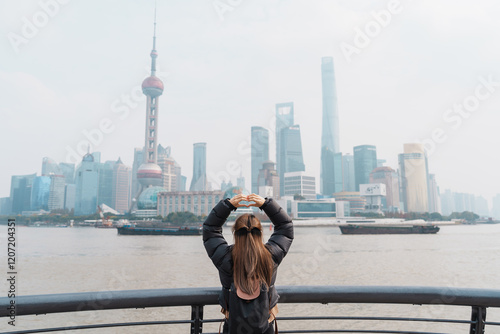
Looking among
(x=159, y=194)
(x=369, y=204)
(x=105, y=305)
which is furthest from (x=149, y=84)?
(x=105, y=305)

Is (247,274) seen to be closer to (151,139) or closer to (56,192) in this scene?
(151,139)

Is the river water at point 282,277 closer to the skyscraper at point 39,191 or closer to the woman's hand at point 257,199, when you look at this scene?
the woman's hand at point 257,199

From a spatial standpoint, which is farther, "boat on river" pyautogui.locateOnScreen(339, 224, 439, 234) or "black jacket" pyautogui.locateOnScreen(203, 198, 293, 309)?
"boat on river" pyautogui.locateOnScreen(339, 224, 439, 234)

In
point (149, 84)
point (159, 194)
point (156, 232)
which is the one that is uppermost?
point (149, 84)

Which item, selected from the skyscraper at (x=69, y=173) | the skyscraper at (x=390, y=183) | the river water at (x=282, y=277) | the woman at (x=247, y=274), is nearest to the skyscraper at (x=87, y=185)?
the skyscraper at (x=69, y=173)

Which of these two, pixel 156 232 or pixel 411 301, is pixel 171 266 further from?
pixel 156 232

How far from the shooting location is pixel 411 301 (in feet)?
7.71

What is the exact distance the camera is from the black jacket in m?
2.20

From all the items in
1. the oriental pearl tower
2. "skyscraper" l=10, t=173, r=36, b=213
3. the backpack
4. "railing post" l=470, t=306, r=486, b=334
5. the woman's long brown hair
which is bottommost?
"railing post" l=470, t=306, r=486, b=334

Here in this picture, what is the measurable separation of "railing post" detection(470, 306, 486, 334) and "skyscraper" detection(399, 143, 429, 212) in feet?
612

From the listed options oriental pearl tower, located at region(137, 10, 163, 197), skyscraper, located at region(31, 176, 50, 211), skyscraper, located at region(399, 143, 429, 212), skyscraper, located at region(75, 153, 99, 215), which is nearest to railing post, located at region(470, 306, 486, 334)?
oriental pearl tower, located at region(137, 10, 163, 197)

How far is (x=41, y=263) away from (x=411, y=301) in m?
33.8

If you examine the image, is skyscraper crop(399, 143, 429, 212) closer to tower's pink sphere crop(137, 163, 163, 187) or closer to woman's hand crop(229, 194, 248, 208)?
tower's pink sphere crop(137, 163, 163, 187)

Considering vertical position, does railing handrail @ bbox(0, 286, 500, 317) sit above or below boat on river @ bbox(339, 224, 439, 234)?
above
